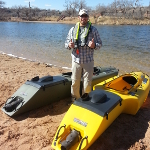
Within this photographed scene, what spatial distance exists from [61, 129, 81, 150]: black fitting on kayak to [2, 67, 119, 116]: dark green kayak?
1.41 metres

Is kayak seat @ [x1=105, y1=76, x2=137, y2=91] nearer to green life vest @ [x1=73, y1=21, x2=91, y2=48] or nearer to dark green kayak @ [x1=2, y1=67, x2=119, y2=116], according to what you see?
dark green kayak @ [x1=2, y1=67, x2=119, y2=116]

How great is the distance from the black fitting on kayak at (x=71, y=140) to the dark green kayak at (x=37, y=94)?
1.41 meters

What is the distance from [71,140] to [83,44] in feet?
6.25

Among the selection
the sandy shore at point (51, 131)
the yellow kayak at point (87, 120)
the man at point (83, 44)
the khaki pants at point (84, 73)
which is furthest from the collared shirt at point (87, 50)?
the sandy shore at point (51, 131)

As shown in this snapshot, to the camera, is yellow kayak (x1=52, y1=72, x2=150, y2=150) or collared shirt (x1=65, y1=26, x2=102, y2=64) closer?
yellow kayak (x1=52, y1=72, x2=150, y2=150)

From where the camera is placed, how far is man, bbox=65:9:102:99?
3.77m

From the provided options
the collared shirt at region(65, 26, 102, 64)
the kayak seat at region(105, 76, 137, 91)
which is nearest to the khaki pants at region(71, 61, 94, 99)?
the collared shirt at region(65, 26, 102, 64)

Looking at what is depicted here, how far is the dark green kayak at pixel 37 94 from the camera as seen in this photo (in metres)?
3.95

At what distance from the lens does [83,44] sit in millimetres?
3828

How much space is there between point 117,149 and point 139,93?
156cm

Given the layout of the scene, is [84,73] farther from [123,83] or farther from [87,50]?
[123,83]

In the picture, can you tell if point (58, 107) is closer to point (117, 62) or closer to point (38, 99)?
point (38, 99)

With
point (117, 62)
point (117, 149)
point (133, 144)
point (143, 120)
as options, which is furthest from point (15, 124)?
point (117, 62)

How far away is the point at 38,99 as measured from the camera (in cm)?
409
